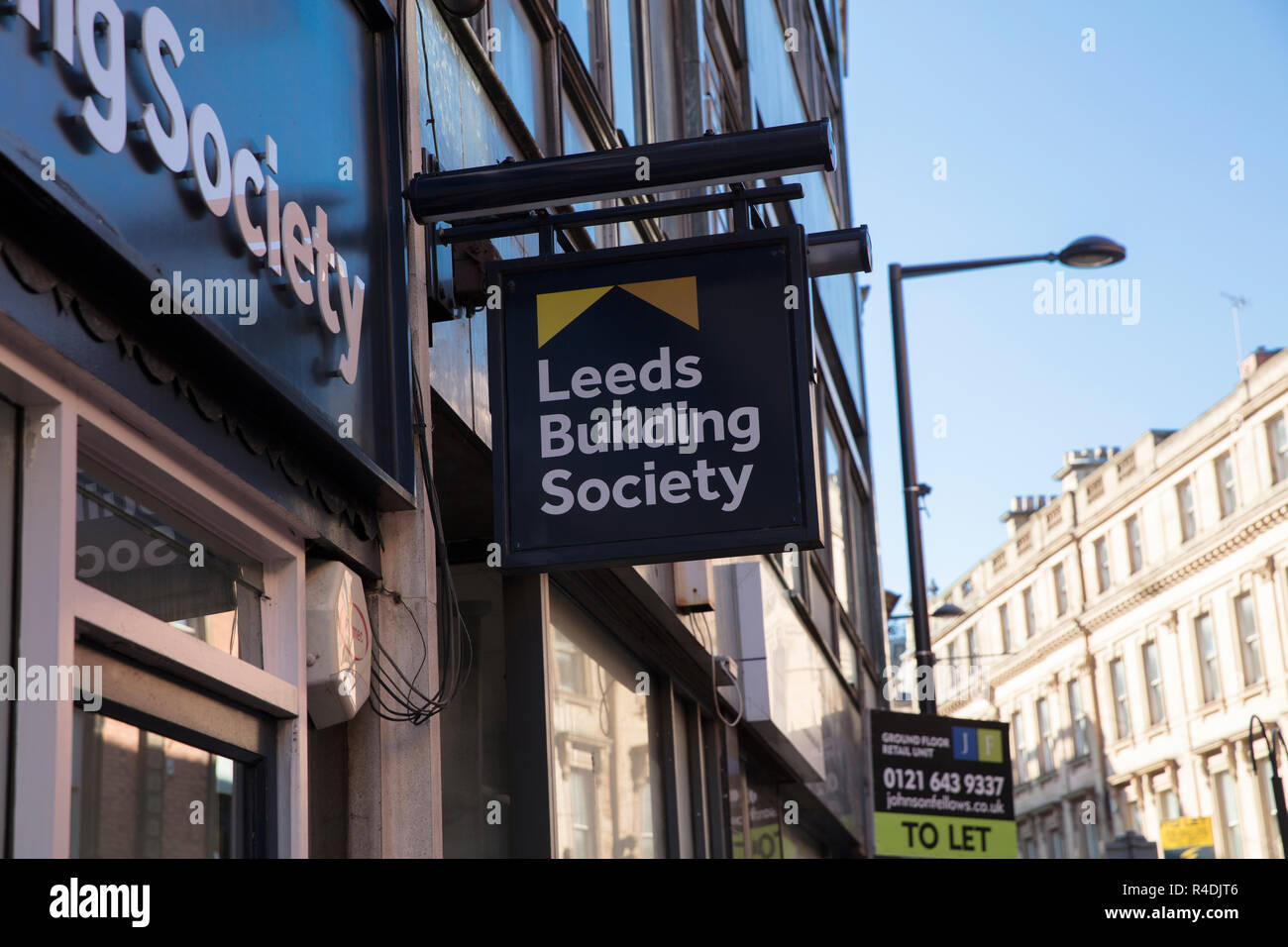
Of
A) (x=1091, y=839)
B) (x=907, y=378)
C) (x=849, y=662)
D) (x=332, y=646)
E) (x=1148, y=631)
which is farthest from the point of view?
(x=1091, y=839)

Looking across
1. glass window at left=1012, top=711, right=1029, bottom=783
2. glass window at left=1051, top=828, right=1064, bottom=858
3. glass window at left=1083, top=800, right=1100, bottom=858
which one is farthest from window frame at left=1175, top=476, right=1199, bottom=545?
glass window at left=1012, top=711, right=1029, bottom=783

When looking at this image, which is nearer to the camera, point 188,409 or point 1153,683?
point 188,409

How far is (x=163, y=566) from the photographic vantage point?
417 centimetres

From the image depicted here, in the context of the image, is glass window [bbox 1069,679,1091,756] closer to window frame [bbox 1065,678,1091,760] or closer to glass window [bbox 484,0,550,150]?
window frame [bbox 1065,678,1091,760]

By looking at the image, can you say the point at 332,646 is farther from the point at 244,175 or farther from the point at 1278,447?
the point at 1278,447

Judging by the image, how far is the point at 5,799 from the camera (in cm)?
334

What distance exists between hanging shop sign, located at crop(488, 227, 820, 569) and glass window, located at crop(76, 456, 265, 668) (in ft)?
2.68

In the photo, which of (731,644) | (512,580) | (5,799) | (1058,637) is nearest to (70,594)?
(5,799)

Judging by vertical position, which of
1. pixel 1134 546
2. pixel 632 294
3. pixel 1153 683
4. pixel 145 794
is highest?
pixel 1134 546

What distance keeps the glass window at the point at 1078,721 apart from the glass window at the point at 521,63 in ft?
184

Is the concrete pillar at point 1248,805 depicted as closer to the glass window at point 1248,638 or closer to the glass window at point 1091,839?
the glass window at point 1248,638

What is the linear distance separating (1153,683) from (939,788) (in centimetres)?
4638

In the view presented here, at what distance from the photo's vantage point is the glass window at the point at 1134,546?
190 feet

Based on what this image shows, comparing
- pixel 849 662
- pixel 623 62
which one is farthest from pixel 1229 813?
pixel 623 62
